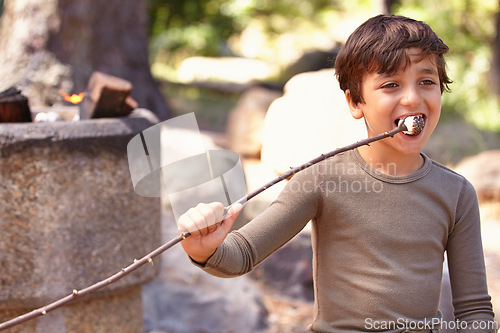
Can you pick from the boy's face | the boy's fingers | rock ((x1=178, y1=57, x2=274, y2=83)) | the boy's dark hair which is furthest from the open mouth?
rock ((x1=178, y1=57, x2=274, y2=83))

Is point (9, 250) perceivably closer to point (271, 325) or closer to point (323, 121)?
point (323, 121)

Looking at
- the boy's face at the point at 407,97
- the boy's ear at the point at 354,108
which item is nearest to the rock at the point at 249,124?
the boy's ear at the point at 354,108

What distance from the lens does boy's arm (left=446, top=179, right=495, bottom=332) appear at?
1.58 meters

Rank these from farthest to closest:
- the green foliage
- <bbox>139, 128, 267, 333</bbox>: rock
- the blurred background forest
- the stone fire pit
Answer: the blurred background forest
the green foliage
<bbox>139, 128, 267, 333</bbox>: rock
the stone fire pit

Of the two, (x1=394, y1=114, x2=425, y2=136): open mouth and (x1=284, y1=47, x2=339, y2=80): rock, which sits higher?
(x1=394, y1=114, x2=425, y2=136): open mouth

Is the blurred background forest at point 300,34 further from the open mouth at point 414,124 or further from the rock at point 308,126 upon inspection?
the open mouth at point 414,124

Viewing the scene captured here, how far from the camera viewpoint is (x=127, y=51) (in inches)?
185

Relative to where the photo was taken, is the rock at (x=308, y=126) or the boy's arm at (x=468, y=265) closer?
the boy's arm at (x=468, y=265)

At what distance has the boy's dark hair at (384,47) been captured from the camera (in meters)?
1.48

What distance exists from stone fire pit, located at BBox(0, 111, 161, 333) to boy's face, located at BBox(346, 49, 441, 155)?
1110 mm

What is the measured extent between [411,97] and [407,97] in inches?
0.4

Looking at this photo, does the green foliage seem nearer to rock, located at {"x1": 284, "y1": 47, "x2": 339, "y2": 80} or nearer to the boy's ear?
rock, located at {"x1": 284, "y1": 47, "x2": 339, "y2": 80}

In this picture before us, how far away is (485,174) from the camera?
551 centimetres

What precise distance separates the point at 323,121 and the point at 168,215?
1.75m
